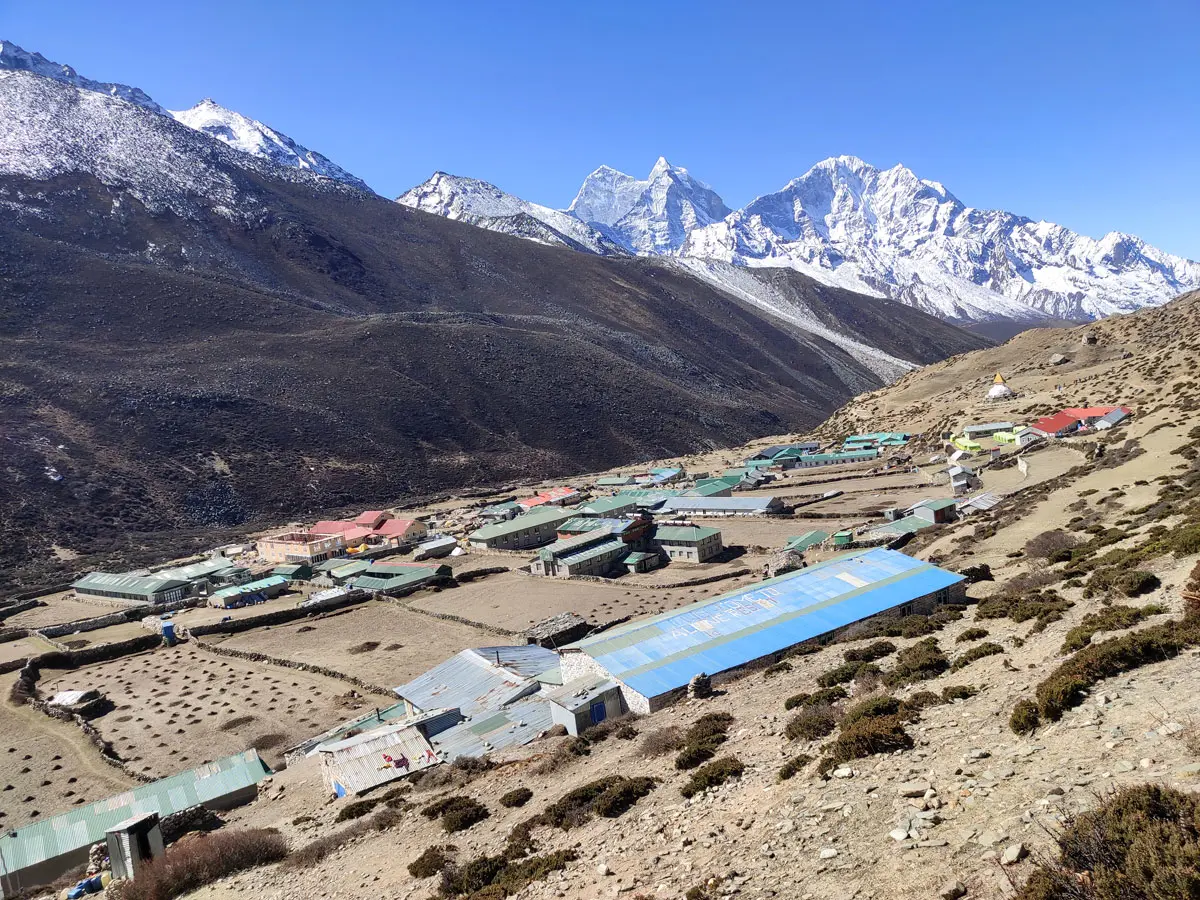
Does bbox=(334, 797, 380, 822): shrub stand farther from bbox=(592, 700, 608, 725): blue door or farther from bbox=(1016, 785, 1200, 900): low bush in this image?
bbox=(1016, 785, 1200, 900): low bush

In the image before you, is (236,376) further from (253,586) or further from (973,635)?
(973,635)

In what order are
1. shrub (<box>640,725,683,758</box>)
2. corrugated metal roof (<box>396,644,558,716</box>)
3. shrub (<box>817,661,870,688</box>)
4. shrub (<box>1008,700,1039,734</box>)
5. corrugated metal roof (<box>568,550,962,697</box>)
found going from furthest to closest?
corrugated metal roof (<box>396,644,558,716</box>) → corrugated metal roof (<box>568,550,962,697</box>) → shrub (<box>817,661,870,688</box>) → shrub (<box>640,725,683,758</box>) → shrub (<box>1008,700,1039,734</box>)

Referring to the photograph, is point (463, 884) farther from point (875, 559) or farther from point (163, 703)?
point (163, 703)

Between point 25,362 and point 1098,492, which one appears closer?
point 1098,492

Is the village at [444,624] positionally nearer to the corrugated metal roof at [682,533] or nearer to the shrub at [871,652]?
the corrugated metal roof at [682,533]

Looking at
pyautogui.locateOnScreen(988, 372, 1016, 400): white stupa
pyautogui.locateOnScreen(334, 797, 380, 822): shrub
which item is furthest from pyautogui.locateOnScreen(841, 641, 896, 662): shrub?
pyautogui.locateOnScreen(988, 372, 1016, 400): white stupa

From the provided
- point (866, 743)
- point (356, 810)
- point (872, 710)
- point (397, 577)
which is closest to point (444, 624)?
point (397, 577)

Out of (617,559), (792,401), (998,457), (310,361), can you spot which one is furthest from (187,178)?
(998,457)
